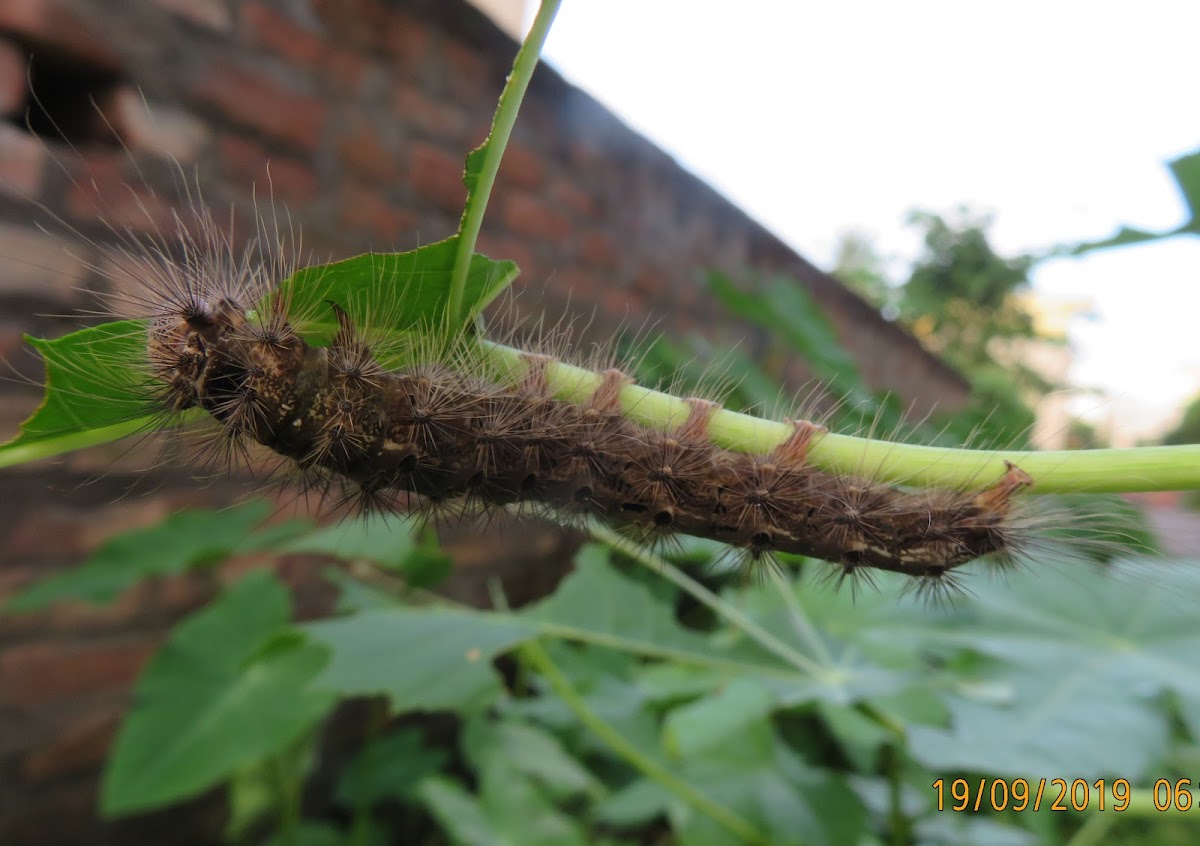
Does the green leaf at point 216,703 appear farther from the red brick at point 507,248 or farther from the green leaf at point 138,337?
the red brick at point 507,248

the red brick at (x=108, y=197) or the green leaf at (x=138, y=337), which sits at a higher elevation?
the green leaf at (x=138, y=337)

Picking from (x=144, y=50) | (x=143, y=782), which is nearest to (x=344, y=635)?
(x=143, y=782)

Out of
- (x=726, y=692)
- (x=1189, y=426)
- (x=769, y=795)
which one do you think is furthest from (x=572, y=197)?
(x=1189, y=426)

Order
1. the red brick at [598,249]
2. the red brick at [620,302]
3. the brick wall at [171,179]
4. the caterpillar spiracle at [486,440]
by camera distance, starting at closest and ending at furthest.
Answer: the caterpillar spiracle at [486,440]
the brick wall at [171,179]
the red brick at [598,249]
the red brick at [620,302]

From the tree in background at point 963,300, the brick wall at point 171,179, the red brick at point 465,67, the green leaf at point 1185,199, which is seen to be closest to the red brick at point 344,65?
the brick wall at point 171,179

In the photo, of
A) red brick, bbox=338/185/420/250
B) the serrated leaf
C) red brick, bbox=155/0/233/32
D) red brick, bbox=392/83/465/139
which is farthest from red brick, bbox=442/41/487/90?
the serrated leaf

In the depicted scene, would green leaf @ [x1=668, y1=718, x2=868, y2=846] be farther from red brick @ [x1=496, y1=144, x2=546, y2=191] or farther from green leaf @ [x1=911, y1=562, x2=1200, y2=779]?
red brick @ [x1=496, y1=144, x2=546, y2=191]

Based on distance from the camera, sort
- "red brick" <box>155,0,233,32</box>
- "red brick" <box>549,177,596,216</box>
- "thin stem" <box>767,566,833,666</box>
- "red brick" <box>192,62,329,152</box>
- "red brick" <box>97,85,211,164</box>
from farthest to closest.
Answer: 1. "red brick" <box>549,177,596,216</box>
2. "red brick" <box>192,62,329,152</box>
3. "red brick" <box>155,0,233,32</box>
4. "red brick" <box>97,85,211,164</box>
5. "thin stem" <box>767,566,833,666</box>
